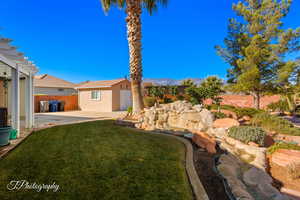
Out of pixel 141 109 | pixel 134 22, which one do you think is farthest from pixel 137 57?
pixel 141 109

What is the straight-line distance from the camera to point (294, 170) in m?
3.43

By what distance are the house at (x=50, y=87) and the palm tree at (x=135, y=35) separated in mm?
16575

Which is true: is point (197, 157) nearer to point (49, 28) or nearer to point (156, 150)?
point (156, 150)

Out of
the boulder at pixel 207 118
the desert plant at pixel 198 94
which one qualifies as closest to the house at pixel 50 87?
the desert plant at pixel 198 94

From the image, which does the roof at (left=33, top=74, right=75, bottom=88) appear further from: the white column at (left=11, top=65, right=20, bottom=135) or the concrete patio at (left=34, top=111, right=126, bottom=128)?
the white column at (left=11, top=65, right=20, bottom=135)

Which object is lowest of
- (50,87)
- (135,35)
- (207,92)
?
(207,92)

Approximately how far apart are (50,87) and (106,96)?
10253 millimetres

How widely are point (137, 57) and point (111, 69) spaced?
26.6m

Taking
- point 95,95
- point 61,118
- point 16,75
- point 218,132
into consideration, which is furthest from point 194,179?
point 95,95

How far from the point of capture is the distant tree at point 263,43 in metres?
9.66

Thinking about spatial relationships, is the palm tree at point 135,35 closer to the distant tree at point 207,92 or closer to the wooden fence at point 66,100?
the distant tree at point 207,92

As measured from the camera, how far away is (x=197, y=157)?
3.76 metres

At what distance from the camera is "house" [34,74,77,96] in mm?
19156

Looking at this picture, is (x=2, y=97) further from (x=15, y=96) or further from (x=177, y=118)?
(x=177, y=118)
